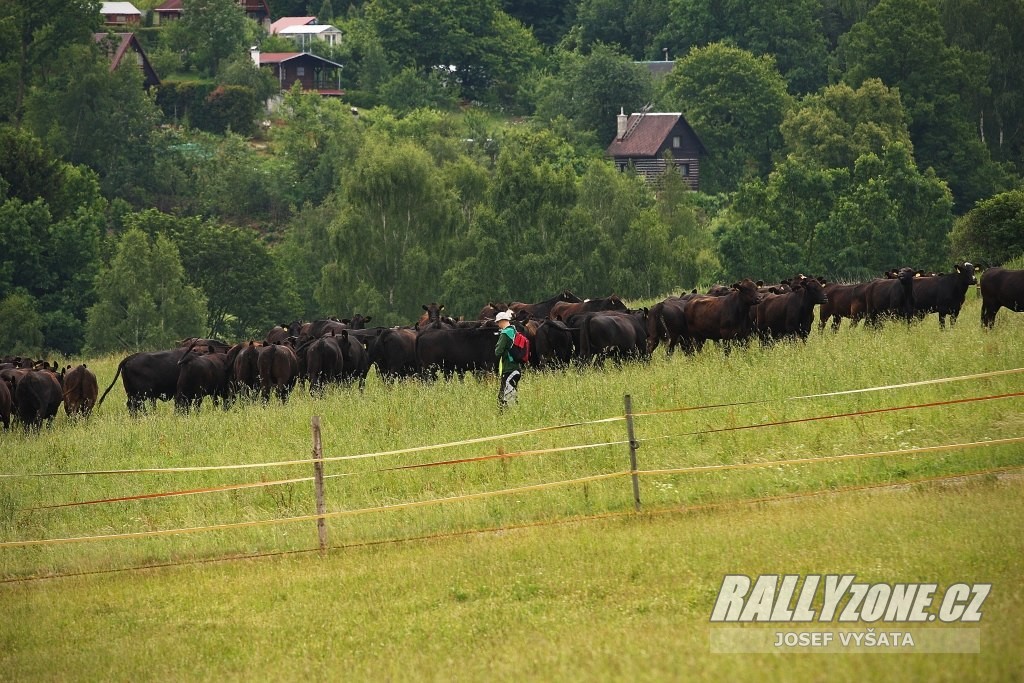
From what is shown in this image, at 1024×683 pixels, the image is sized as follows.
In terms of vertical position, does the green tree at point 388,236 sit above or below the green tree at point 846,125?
below

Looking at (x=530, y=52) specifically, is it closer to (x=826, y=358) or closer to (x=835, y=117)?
(x=835, y=117)

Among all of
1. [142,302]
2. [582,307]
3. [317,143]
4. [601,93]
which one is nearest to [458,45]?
[601,93]

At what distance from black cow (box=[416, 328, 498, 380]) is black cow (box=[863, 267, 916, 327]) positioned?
299 inches

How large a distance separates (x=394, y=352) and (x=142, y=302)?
43548mm

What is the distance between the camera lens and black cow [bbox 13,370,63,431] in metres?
32.7

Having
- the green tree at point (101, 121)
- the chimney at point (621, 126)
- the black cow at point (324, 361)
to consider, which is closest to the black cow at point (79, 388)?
the black cow at point (324, 361)

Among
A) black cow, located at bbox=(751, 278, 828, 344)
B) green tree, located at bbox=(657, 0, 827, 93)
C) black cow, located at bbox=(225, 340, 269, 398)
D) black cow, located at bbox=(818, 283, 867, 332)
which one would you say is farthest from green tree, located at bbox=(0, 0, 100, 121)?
black cow, located at bbox=(751, 278, 828, 344)

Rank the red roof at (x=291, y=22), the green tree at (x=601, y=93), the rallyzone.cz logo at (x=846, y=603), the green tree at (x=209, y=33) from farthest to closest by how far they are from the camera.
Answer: the red roof at (x=291, y=22) < the green tree at (x=209, y=33) < the green tree at (x=601, y=93) < the rallyzone.cz logo at (x=846, y=603)

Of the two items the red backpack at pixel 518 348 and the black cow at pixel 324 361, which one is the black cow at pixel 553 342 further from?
the red backpack at pixel 518 348

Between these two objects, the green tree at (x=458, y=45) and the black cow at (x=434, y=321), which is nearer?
the black cow at (x=434, y=321)

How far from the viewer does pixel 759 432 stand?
2200 centimetres

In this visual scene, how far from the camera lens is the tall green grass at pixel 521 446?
20.1m

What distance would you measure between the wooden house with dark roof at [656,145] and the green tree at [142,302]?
38.0 meters

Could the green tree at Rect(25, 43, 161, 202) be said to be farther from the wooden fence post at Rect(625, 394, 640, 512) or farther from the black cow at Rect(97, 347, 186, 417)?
the wooden fence post at Rect(625, 394, 640, 512)
